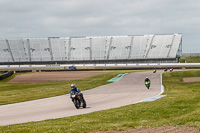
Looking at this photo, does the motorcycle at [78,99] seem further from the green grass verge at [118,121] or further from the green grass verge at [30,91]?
the green grass verge at [30,91]

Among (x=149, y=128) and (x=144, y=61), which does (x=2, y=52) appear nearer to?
(x=144, y=61)

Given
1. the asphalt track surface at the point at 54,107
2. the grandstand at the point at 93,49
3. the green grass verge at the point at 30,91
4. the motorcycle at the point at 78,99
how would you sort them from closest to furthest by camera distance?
the asphalt track surface at the point at 54,107 < the motorcycle at the point at 78,99 < the green grass verge at the point at 30,91 < the grandstand at the point at 93,49

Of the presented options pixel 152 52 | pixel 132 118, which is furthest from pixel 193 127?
pixel 152 52

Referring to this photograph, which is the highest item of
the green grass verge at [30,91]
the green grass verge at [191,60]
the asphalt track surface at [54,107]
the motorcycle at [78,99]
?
the motorcycle at [78,99]

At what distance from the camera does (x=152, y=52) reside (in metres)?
102

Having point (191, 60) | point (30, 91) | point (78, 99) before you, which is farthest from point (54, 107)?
point (191, 60)

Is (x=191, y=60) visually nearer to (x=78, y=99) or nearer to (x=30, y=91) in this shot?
(x=30, y=91)

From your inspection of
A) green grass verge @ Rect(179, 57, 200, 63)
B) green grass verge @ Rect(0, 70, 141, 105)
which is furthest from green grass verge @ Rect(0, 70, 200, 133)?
green grass verge @ Rect(179, 57, 200, 63)

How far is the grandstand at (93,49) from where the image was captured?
10200 cm

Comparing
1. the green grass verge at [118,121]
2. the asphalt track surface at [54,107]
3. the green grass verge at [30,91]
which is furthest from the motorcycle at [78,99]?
the green grass verge at [30,91]

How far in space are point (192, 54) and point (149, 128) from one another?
105 m

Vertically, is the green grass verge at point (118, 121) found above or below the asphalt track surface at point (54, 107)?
above

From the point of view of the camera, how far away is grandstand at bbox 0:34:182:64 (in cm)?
10200

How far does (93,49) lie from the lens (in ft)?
352
